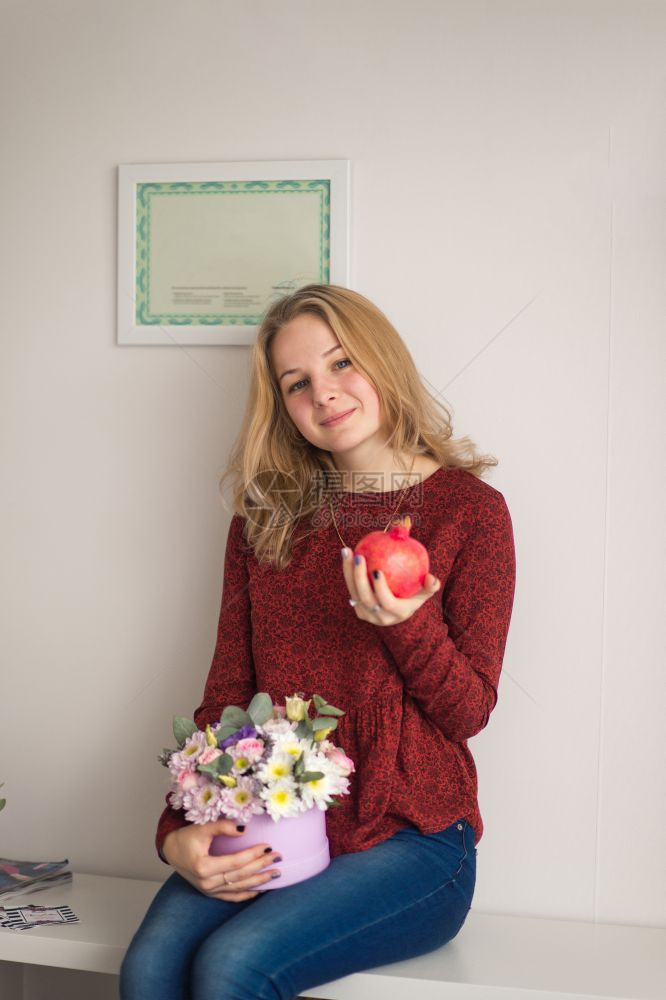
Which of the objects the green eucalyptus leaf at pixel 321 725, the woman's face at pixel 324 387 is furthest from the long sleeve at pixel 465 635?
the woman's face at pixel 324 387

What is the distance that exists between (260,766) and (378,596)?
10.6 inches

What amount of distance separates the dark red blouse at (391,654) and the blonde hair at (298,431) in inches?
1.7

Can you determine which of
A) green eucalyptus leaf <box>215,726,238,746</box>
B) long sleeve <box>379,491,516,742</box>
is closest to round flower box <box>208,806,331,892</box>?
green eucalyptus leaf <box>215,726,238,746</box>

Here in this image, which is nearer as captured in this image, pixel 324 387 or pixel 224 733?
pixel 224 733

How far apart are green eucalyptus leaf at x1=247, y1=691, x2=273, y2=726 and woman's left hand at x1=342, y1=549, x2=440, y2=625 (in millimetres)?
181

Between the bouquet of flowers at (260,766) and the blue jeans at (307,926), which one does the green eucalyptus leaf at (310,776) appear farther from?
the blue jeans at (307,926)

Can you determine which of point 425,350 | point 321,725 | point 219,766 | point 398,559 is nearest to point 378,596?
point 398,559

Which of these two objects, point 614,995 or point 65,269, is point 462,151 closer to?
point 65,269

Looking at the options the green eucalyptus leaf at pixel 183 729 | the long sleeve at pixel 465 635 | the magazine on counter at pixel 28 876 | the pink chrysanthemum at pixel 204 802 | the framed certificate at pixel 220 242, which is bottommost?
the magazine on counter at pixel 28 876

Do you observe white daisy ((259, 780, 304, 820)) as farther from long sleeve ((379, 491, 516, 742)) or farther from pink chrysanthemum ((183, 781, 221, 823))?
long sleeve ((379, 491, 516, 742))

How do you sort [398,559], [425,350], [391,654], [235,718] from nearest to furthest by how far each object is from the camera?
[398,559] < [235,718] < [391,654] < [425,350]

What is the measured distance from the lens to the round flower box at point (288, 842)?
49.1 inches

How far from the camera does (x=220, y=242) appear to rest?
5.57ft

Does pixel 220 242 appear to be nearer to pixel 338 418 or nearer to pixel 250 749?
pixel 338 418
